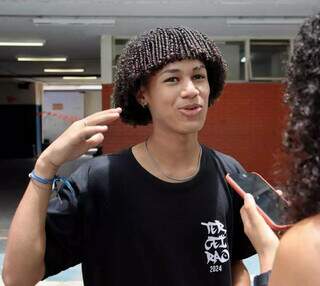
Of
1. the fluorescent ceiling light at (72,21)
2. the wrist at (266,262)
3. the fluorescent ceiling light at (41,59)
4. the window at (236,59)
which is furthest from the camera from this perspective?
the fluorescent ceiling light at (41,59)

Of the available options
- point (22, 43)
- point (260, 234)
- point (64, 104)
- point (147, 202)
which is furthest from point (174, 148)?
point (64, 104)

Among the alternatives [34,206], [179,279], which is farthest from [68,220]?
[179,279]

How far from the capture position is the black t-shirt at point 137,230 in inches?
53.2

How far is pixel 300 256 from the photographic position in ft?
2.72

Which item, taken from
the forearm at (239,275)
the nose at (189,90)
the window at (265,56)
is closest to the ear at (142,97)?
the nose at (189,90)

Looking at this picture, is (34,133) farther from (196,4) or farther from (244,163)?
(196,4)

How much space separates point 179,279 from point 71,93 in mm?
26556

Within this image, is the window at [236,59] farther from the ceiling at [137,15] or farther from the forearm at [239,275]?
the forearm at [239,275]

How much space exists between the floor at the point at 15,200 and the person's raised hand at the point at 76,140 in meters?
2.61

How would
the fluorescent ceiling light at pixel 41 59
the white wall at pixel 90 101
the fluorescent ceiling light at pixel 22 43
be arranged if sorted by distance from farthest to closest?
the white wall at pixel 90 101
the fluorescent ceiling light at pixel 41 59
the fluorescent ceiling light at pixel 22 43

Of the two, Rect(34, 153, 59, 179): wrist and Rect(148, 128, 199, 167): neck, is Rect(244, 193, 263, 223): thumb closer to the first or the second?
Rect(148, 128, 199, 167): neck

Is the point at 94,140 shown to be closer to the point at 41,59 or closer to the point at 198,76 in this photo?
the point at 198,76

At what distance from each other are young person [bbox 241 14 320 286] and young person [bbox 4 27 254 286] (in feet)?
1.53

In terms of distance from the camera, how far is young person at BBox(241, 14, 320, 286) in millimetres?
830
